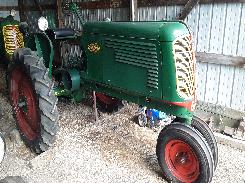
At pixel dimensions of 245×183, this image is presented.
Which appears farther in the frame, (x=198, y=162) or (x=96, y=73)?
(x=96, y=73)

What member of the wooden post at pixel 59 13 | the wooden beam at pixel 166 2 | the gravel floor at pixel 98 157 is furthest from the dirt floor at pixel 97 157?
the wooden post at pixel 59 13

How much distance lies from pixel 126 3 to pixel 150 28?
8.08ft

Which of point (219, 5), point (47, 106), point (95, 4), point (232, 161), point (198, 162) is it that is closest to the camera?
point (198, 162)

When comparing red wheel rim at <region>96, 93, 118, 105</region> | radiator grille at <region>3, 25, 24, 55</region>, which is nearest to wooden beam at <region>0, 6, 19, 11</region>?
radiator grille at <region>3, 25, 24, 55</region>

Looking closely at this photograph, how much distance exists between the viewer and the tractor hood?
2.51m

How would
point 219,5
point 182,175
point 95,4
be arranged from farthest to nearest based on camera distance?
point 95,4, point 219,5, point 182,175

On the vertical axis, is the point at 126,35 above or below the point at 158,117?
above

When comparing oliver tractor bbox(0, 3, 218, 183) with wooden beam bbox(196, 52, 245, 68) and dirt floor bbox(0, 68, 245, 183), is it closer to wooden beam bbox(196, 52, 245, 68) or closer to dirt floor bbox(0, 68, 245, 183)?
dirt floor bbox(0, 68, 245, 183)

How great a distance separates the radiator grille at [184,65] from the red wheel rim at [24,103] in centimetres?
168

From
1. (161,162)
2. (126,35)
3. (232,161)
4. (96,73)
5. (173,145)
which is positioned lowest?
(232,161)

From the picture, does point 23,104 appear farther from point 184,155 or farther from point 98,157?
point 184,155

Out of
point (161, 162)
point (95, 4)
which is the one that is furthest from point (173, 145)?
point (95, 4)

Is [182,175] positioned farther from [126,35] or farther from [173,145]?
[126,35]

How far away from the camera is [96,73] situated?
344 cm
